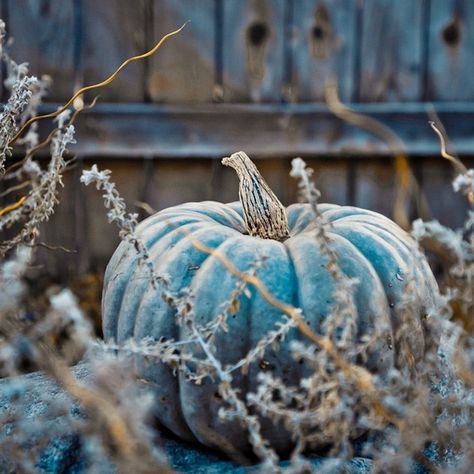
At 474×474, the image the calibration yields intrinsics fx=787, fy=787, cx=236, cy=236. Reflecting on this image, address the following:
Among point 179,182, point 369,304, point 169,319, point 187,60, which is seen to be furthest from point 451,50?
point 169,319

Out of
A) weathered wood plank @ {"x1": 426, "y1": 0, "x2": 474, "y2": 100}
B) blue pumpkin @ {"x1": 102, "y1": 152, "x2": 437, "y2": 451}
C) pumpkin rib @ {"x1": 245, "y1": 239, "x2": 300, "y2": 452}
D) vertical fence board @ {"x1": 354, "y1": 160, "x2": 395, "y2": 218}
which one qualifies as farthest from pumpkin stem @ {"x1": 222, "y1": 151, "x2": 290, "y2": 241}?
weathered wood plank @ {"x1": 426, "y1": 0, "x2": 474, "y2": 100}

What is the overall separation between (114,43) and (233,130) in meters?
0.43

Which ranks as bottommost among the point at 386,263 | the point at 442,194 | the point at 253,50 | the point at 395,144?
the point at 386,263

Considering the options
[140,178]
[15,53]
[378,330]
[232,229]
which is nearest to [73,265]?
[140,178]

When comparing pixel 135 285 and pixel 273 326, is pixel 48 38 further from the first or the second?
pixel 273 326

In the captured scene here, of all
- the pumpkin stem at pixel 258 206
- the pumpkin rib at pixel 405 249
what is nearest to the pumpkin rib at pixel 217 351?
the pumpkin stem at pixel 258 206

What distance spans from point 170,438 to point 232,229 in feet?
1.16

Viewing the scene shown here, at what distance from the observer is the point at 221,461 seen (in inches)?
46.5

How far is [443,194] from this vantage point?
2.43 m

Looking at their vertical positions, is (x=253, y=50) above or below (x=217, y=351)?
above

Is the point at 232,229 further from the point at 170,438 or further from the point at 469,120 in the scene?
the point at 469,120

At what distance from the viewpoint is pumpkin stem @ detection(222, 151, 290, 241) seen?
1.30 meters

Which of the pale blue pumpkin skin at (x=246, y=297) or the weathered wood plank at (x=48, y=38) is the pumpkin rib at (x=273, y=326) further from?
the weathered wood plank at (x=48, y=38)

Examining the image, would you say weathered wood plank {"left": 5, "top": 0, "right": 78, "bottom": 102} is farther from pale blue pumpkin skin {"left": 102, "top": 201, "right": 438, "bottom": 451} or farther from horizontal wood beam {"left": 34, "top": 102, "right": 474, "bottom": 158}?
pale blue pumpkin skin {"left": 102, "top": 201, "right": 438, "bottom": 451}
